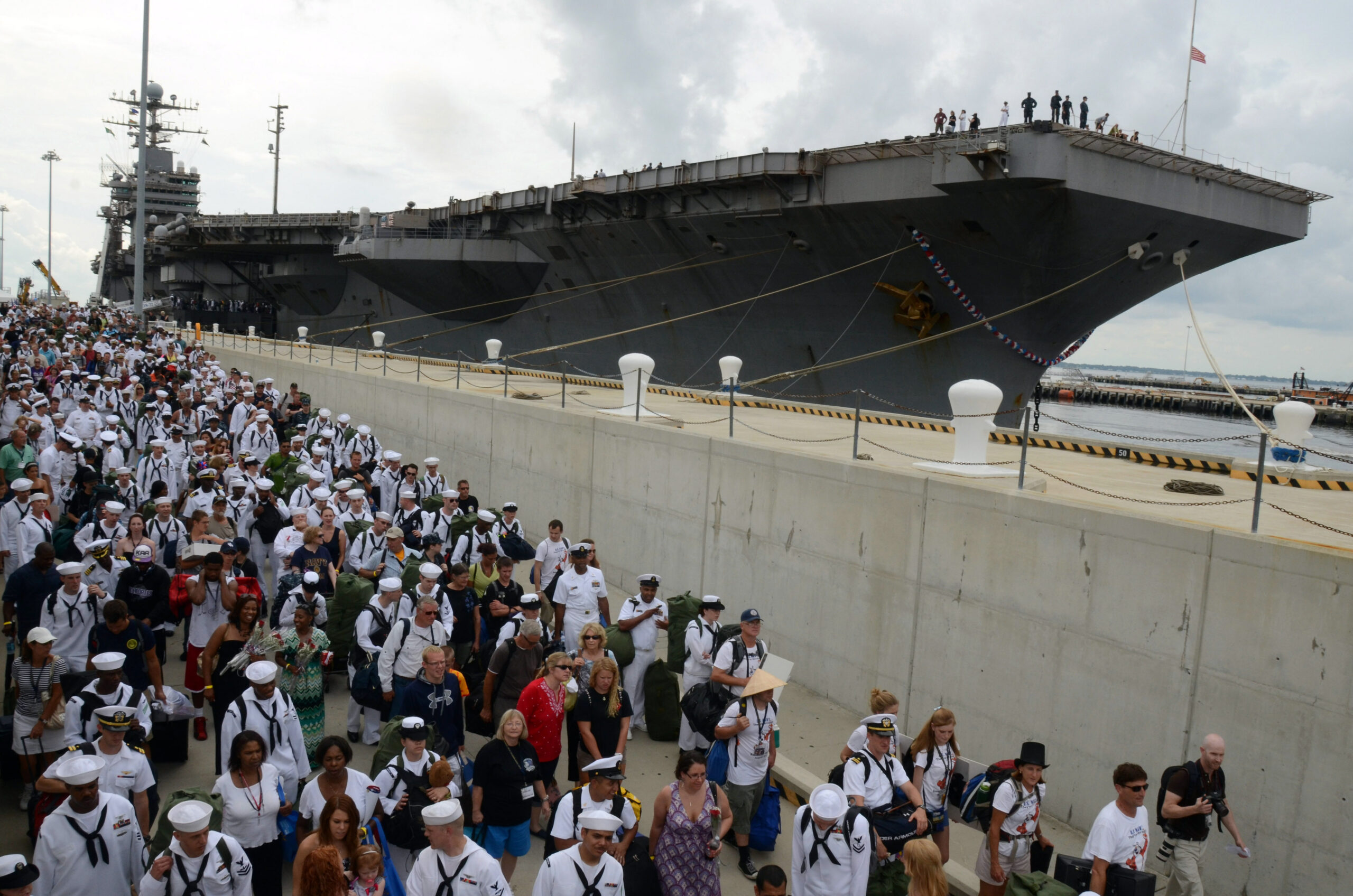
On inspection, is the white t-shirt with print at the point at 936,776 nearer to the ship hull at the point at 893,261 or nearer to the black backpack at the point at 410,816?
the black backpack at the point at 410,816

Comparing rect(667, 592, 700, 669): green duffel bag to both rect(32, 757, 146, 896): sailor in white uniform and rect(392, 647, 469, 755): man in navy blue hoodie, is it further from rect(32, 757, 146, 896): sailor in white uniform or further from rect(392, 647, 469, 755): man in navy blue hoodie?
rect(32, 757, 146, 896): sailor in white uniform

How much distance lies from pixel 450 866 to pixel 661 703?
158 inches

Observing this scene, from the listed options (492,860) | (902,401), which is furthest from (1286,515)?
(902,401)

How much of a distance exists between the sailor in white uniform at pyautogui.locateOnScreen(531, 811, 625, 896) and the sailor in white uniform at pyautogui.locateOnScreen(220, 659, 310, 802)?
187cm

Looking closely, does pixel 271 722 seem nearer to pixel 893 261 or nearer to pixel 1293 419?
pixel 1293 419

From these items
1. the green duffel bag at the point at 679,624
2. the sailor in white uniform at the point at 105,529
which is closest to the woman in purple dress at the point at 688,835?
the green duffel bag at the point at 679,624

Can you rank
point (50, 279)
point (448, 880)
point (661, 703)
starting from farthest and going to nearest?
point (50, 279), point (661, 703), point (448, 880)

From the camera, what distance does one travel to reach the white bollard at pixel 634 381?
1327 cm

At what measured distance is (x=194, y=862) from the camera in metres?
3.90

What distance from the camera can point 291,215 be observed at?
1513 inches

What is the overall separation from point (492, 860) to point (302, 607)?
298 cm

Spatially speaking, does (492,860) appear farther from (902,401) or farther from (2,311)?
(2,311)

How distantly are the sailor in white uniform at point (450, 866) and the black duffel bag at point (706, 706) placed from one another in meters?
2.24

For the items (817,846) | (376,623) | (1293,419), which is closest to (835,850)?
(817,846)
